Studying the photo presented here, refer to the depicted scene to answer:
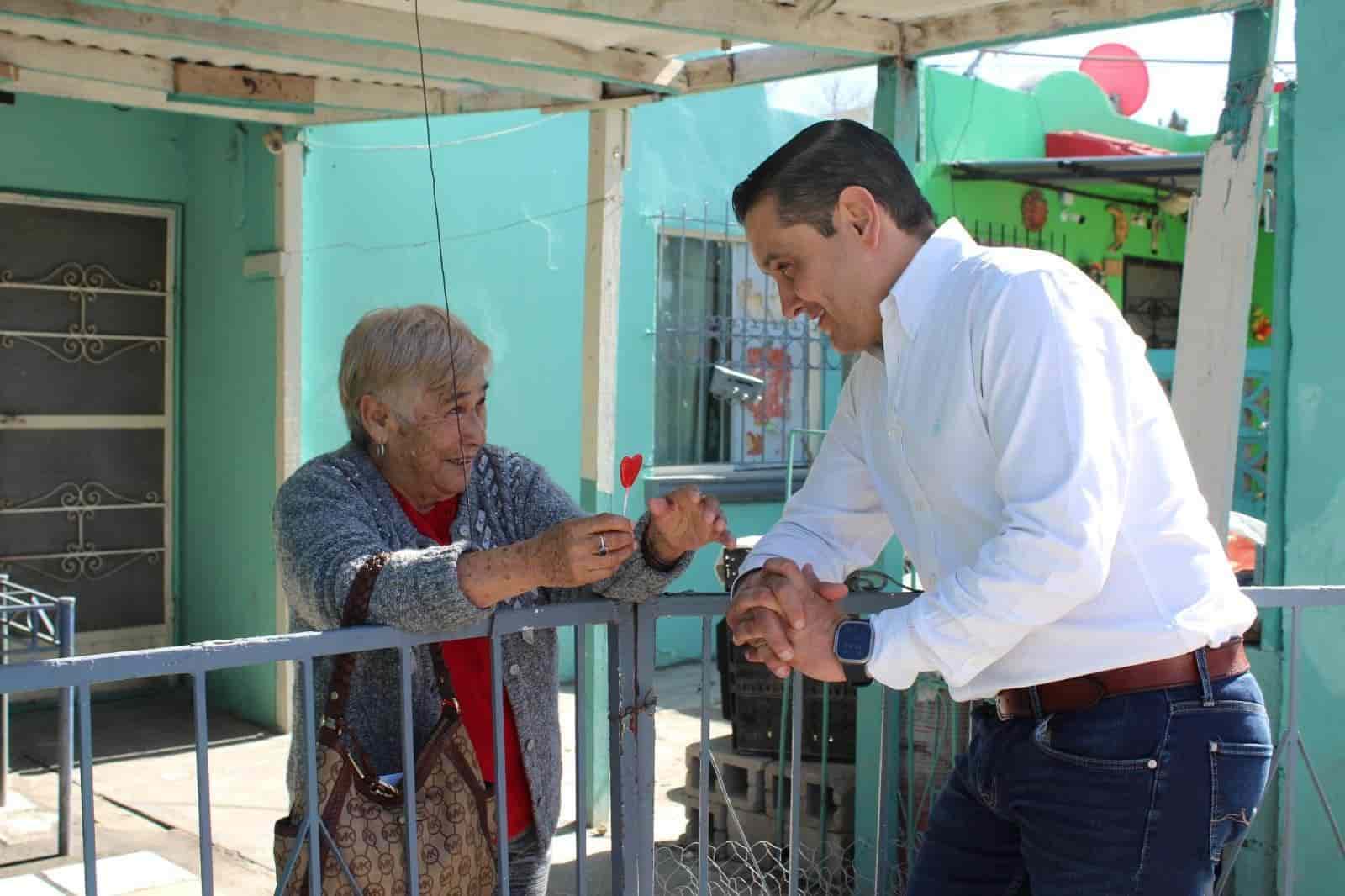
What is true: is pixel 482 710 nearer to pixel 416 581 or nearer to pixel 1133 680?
pixel 416 581

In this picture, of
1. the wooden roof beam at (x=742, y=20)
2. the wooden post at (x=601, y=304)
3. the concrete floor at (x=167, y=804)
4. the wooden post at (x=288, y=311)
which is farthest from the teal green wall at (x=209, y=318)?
the wooden roof beam at (x=742, y=20)

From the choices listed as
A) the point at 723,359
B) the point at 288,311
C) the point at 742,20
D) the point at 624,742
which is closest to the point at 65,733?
the point at 288,311

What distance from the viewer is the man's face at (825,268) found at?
2006 millimetres

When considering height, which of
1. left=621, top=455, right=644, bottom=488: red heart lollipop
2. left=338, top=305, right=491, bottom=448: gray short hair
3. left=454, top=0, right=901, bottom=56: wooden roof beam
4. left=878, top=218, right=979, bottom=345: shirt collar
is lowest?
left=621, top=455, right=644, bottom=488: red heart lollipop

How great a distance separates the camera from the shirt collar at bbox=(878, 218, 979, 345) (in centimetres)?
194

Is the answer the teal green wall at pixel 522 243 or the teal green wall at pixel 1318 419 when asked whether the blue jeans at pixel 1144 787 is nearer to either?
the teal green wall at pixel 1318 419

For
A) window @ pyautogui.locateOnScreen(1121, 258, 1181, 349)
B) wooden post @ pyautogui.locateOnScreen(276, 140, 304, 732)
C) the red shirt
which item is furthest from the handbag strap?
window @ pyautogui.locateOnScreen(1121, 258, 1181, 349)

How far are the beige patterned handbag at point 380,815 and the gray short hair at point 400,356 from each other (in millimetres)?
401

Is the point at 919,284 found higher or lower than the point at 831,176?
lower

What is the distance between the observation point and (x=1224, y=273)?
3.96 m

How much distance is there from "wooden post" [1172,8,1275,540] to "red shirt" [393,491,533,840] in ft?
7.85

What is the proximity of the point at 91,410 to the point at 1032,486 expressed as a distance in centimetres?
636

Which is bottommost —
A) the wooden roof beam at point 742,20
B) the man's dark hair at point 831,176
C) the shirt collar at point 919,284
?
the shirt collar at point 919,284

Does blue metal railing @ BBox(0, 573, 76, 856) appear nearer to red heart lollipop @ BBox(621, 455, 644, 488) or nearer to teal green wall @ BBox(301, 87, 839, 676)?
teal green wall @ BBox(301, 87, 839, 676)
